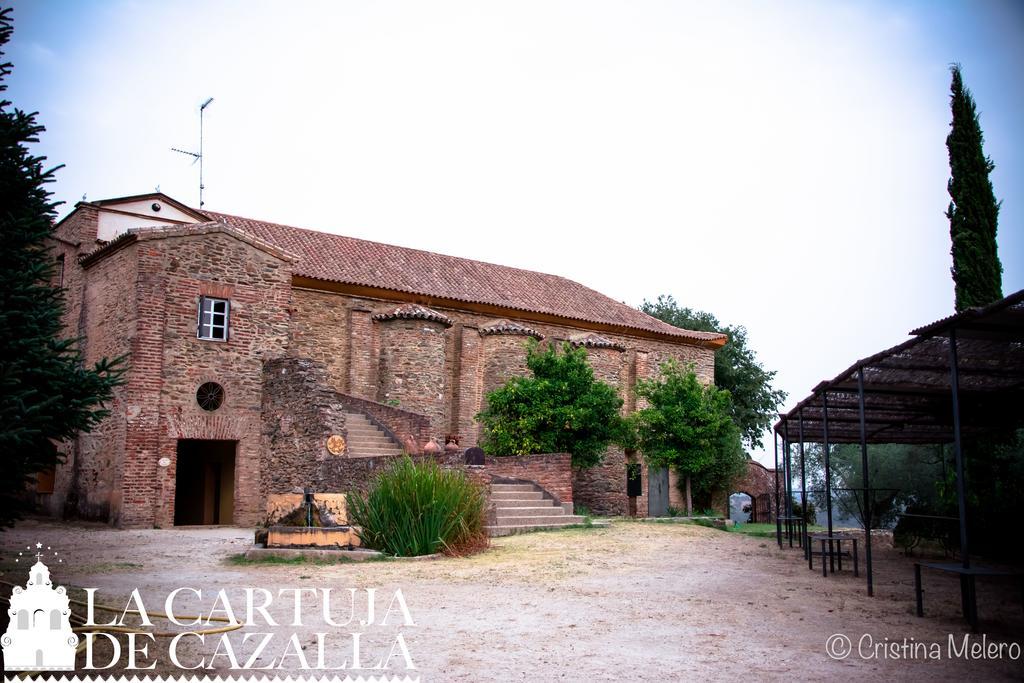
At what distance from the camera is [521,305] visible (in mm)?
27734

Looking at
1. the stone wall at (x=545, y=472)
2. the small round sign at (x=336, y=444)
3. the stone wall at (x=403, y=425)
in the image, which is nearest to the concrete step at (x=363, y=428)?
the stone wall at (x=403, y=425)

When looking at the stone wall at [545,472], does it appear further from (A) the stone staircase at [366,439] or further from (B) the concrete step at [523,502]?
(A) the stone staircase at [366,439]

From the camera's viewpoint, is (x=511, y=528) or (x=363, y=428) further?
→ (x=363, y=428)

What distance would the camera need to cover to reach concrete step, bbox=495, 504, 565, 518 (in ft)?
52.0

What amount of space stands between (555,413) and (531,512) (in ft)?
17.1

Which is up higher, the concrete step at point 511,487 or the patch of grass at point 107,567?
the concrete step at point 511,487

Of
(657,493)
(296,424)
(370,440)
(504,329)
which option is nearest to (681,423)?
(657,493)

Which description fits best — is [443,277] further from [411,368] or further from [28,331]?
[28,331]

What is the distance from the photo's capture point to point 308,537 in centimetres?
1170

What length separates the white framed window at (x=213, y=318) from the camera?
18219 mm

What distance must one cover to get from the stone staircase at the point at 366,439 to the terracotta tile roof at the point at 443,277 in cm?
480

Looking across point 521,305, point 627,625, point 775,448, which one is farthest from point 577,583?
point 521,305

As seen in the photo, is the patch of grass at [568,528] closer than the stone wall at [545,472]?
Yes

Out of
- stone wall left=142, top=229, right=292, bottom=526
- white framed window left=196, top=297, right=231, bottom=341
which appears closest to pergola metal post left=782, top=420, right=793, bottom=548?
stone wall left=142, top=229, right=292, bottom=526
